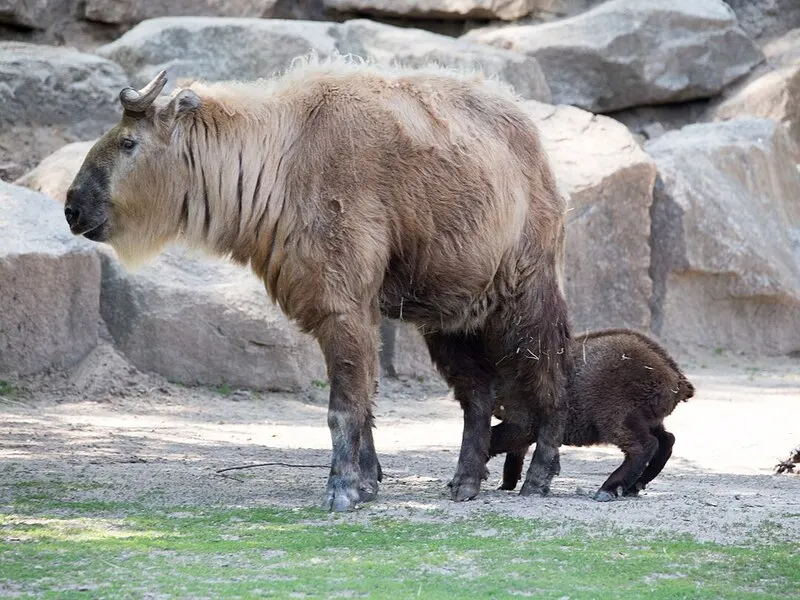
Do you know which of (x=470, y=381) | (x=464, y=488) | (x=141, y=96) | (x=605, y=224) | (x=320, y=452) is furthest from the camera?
(x=605, y=224)

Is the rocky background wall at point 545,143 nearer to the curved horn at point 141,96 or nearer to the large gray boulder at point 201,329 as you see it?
the large gray boulder at point 201,329

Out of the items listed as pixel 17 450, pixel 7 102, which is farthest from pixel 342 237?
pixel 7 102

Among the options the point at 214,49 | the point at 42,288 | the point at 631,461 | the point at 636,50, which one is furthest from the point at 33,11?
the point at 631,461

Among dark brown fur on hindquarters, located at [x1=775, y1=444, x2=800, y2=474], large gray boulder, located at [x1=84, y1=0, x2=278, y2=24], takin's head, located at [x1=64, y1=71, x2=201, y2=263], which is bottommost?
dark brown fur on hindquarters, located at [x1=775, y1=444, x2=800, y2=474]

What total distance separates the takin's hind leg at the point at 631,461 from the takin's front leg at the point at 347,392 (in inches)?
51.0

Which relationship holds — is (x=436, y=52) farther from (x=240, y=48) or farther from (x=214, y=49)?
(x=214, y=49)

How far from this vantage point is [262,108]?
238 inches

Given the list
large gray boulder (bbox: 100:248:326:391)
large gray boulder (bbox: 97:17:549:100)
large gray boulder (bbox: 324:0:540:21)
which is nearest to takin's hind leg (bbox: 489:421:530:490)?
large gray boulder (bbox: 100:248:326:391)

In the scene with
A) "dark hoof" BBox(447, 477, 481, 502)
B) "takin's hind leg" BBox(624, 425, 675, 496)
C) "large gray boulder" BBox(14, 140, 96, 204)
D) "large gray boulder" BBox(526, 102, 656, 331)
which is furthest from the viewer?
"large gray boulder" BBox(526, 102, 656, 331)

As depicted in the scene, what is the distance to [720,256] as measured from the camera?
1189cm

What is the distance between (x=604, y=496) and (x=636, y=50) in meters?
8.88

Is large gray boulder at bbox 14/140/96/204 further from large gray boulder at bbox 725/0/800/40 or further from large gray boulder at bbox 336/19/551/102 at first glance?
large gray boulder at bbox 725/0/800/40

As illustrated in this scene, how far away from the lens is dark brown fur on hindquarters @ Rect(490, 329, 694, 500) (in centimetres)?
629

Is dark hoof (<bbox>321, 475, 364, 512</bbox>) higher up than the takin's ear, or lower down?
lower down
